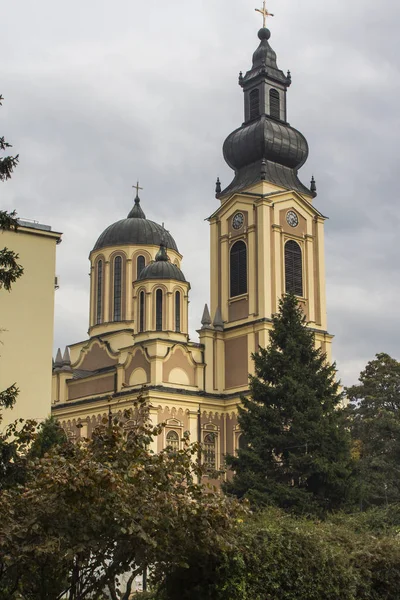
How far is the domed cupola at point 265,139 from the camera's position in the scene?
54.8 metres

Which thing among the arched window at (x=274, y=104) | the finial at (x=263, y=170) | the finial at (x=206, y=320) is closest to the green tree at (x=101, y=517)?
the finial at (x=206, y=320)

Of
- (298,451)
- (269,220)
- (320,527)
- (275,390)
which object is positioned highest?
(269,220)

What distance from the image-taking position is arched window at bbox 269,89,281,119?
55.9 m

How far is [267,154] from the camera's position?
180 feet

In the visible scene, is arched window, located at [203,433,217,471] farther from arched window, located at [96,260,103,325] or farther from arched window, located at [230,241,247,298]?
arched window, located at [96,260,103,325]

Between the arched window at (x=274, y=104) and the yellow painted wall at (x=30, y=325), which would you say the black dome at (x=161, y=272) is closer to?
the arched window at (x=274, y=104)

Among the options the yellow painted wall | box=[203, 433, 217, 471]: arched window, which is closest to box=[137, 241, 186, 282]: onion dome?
box=[203, 433, 217, 471]: arched window

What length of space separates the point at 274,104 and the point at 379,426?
21.7 meters

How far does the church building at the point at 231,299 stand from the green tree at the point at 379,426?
225 inches

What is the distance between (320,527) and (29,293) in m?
16.2

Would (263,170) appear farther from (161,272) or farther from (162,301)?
(162,301)

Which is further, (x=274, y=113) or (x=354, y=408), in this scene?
(x=274, y=113)

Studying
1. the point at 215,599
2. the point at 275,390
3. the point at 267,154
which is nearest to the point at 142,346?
the point at 267,154

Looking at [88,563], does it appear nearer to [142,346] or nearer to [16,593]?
[16,593]
